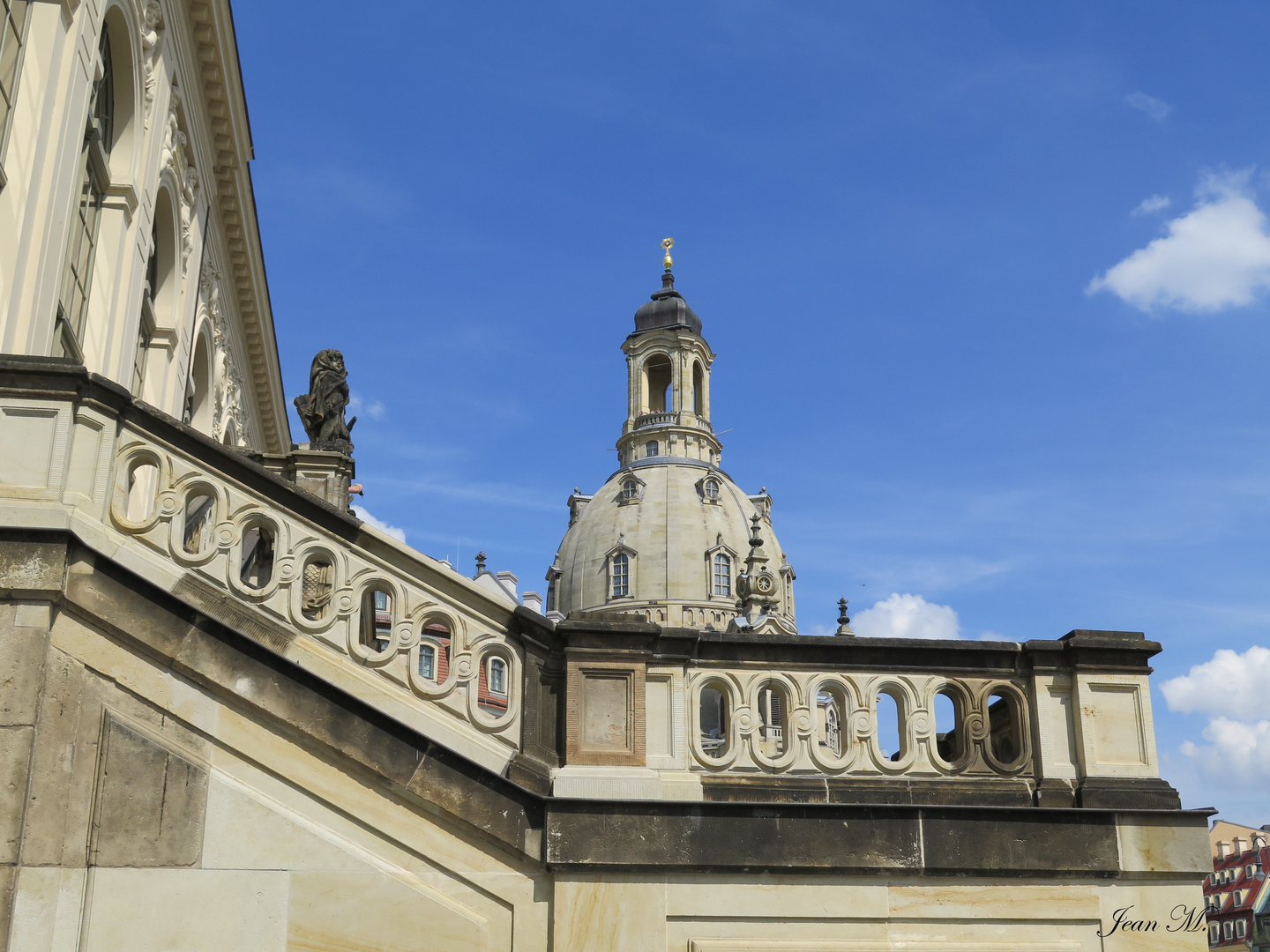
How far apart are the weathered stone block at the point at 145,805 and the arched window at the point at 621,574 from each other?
98.0m

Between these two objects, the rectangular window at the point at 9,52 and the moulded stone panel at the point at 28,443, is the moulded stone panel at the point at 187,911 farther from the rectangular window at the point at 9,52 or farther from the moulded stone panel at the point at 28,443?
the rectangular window at the point at 9,52

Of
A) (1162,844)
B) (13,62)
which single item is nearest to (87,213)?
(13,62)

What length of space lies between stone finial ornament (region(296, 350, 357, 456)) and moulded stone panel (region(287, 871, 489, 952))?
8.57 metres

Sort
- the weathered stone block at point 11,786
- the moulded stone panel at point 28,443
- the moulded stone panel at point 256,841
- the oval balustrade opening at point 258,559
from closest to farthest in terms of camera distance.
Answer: the weathered stone block at point 11,786, the moulded stone panel at point 256,841, the moulded stone panel at point 28,443, the oval balustrade opening at point 258,559

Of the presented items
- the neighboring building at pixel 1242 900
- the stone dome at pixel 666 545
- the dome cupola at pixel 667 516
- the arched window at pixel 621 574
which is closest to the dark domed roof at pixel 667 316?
the dome cupola at pixel 667 516

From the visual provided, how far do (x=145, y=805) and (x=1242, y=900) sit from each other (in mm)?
108139

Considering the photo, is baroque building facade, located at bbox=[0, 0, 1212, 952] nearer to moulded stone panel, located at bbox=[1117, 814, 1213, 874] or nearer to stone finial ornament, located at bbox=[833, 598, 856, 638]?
moulded stone panel, located at bbox=[1117, 814, 1213, 874]

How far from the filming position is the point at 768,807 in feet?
20.8

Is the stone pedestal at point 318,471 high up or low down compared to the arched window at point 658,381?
down

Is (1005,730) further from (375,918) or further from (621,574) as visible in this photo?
(621,574)

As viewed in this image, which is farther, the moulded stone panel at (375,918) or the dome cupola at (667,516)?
the dome cupola at (667,516)

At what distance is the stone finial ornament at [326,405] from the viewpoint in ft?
44.7

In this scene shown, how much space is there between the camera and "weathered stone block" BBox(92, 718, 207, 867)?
562cm

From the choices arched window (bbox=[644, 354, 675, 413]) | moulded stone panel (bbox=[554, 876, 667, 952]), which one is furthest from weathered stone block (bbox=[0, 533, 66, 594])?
arched window (bbox=[644, 354, 675, 413])
